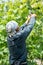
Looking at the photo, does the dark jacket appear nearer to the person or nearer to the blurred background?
the person

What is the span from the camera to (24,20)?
4398 millimetres

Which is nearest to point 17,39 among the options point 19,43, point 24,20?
point 19,43

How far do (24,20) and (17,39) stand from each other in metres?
0.95

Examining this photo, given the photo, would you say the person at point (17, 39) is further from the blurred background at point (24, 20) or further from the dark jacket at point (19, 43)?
the blurred background at point (24, 20)

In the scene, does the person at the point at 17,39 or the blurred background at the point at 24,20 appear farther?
the blurred background at the point at 24,20

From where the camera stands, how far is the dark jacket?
3479mm

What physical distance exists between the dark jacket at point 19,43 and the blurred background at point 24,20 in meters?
0.49

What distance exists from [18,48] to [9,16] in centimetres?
87

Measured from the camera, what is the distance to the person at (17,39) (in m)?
3.46

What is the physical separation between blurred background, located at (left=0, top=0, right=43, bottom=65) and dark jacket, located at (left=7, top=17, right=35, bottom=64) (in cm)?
49

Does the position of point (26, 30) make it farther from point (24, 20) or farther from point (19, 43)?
point (24, 20)

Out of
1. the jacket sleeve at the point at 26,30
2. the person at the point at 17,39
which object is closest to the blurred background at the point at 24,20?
the person at the point at 17,39

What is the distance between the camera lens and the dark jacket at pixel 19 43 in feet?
11.4

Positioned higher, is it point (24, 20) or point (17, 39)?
point (24, 20)
